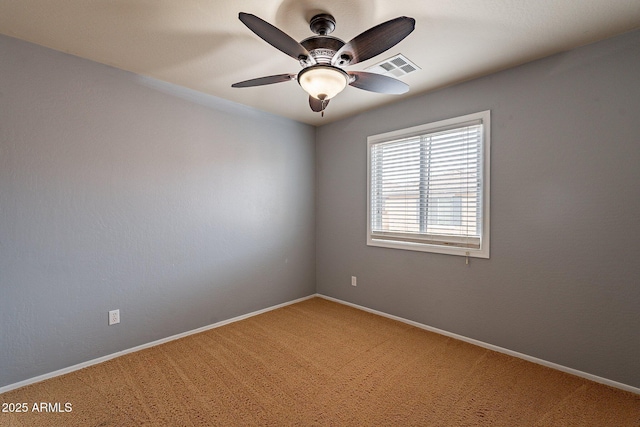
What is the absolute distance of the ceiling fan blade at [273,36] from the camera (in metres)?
A: 1.45

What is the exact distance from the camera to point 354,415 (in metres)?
1.83

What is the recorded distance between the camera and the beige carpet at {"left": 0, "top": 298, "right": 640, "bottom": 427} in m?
1.81

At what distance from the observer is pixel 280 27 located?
1.99 metres

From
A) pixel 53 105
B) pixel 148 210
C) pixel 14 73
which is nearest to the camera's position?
pixel 14 73

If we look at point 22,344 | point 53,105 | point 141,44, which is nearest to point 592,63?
point 141,44

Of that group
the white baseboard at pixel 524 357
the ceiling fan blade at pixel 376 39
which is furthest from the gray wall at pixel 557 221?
the ceiling fan blade at pixel 376 39

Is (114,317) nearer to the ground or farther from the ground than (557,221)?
nearer to the ground

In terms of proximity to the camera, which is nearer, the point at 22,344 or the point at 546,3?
the point at 546,3

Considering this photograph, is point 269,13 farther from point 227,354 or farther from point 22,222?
point 227,354

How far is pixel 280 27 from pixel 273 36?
0.52 metres

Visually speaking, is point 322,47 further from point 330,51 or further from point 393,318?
point 393,318

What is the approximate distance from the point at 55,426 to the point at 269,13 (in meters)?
2.81

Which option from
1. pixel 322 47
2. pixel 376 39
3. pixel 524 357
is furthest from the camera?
pixel 524 357

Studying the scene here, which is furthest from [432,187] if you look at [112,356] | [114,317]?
[112,356]
